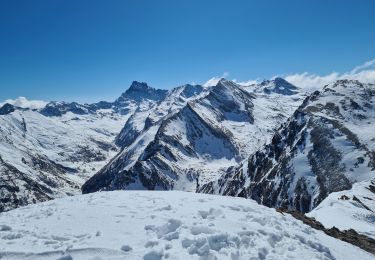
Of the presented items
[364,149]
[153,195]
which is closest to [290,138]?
[364,149]

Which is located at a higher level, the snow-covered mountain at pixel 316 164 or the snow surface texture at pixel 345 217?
the snow-covered mountain at pixel 316 164

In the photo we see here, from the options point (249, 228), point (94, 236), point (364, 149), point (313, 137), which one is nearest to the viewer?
point (94, 236)

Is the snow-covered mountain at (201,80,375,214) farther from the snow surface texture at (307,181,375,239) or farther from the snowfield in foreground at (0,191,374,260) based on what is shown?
the snowfield in foreground at (0,191,374,260)

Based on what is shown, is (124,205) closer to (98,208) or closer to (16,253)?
(98,208)

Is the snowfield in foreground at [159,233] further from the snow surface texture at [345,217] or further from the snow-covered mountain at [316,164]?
the snow-covered mountain at [316,164]

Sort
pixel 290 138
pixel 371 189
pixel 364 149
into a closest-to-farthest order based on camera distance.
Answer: pixel 371 189
pixel 364 149
pixel 290 138

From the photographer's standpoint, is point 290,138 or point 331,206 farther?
point 290,138

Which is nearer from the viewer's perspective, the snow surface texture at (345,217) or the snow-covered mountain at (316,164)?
the snow surface texture at (345,217)

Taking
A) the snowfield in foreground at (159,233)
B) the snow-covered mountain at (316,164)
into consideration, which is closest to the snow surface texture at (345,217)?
the snowfield in foreground at (159,233)

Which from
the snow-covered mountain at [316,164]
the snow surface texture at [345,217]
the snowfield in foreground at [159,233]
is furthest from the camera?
the snow-covered mountain at [316,164]
